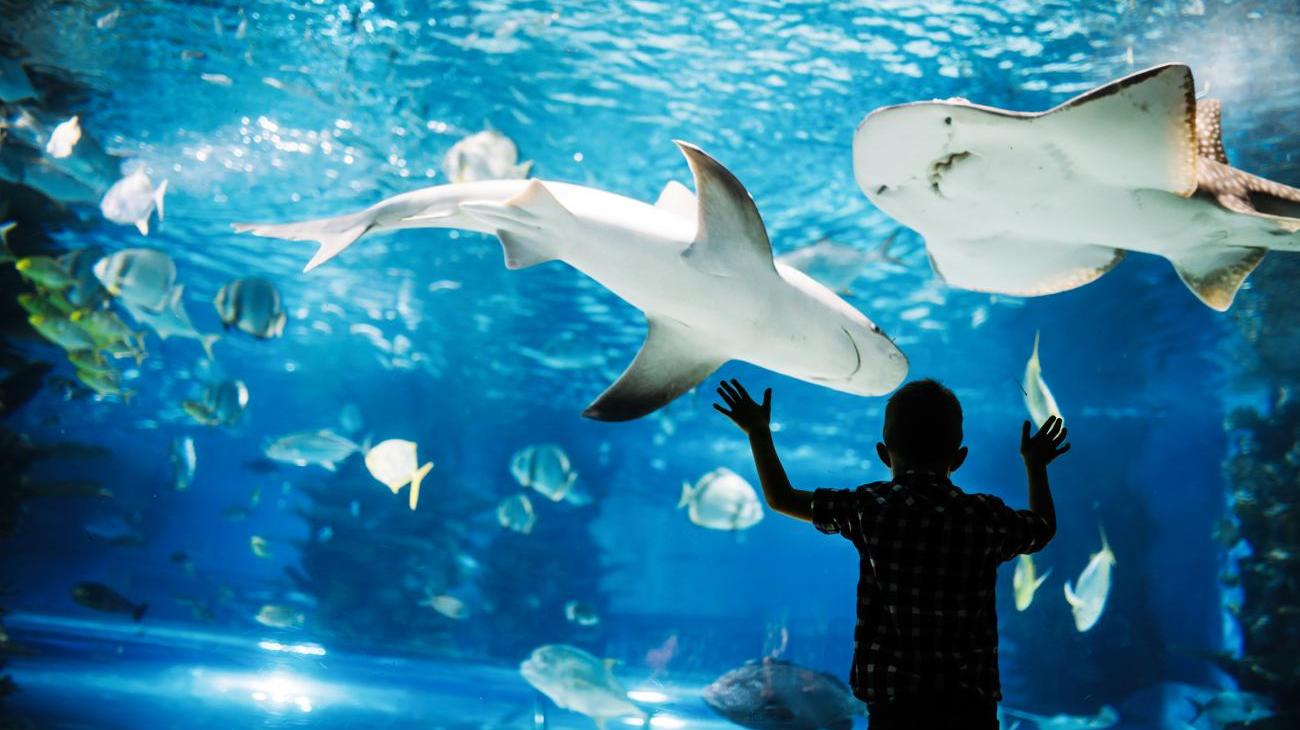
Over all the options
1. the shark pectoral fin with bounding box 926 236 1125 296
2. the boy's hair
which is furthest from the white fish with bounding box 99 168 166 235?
the boy's hair

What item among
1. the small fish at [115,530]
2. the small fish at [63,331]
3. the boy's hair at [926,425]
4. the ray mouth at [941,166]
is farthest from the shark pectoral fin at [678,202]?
the small fish at [115,530]

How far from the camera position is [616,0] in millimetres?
6871

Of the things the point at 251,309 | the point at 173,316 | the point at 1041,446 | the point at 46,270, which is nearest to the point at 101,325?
the point at 173,316

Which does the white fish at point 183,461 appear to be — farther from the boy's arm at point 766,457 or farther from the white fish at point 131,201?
the boy's arm at point 766,457

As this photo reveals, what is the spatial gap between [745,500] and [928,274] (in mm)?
5028

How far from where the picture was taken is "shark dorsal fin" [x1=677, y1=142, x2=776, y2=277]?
249cm

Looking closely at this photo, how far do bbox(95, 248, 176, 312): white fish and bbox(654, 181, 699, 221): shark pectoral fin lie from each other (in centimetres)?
726

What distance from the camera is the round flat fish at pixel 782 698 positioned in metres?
6.93

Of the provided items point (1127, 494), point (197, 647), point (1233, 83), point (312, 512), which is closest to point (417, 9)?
point (1233, 83)

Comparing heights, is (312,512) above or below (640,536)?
below

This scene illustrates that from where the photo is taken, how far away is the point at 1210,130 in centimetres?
329

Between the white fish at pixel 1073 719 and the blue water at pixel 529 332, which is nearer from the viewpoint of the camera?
the blue water at pixel 529 332

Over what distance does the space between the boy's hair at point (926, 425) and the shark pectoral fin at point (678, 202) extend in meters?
1.29

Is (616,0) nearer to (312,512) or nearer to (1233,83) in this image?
(1233,83)
